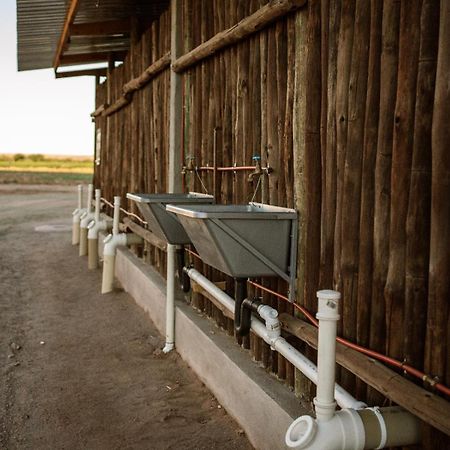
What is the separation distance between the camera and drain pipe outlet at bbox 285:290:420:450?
8.25 feet

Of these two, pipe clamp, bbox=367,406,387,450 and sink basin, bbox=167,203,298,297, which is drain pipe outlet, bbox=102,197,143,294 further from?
pipe clamp, bbox=367,406,387,450

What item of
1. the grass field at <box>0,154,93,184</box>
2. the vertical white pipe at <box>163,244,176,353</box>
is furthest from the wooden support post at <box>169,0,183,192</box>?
the grass field at <box>0,154,93,184</box>

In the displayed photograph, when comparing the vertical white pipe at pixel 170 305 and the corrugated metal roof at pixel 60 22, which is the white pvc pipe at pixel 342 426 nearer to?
the vertical white pipe at pixel 170 305

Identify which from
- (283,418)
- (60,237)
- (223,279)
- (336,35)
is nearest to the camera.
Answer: (336,35)

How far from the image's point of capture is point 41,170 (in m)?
59.9

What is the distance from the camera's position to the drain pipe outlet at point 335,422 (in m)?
2.51

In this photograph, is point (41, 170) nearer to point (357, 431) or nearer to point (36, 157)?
point (36, 157)

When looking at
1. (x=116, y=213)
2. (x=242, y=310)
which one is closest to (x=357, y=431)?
(x=242, y=310)

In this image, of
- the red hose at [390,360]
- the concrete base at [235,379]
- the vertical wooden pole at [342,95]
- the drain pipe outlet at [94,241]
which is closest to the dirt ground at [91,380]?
the concrete base at [235,379]

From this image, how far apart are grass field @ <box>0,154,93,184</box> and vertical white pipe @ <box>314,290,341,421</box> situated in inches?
1606

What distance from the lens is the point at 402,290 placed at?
267cm

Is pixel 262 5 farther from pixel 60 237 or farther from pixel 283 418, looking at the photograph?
pixel 60 237

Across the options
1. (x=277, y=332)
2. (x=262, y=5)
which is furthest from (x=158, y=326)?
(x=262, y=5)

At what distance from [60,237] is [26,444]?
1066 centimetres
